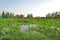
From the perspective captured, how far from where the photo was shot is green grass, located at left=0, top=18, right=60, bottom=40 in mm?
2846

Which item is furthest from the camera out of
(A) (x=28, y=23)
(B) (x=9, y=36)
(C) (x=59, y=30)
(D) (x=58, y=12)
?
(D) (x=58, y=12)

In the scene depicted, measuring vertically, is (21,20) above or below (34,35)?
above

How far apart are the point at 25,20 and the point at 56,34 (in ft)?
3.00

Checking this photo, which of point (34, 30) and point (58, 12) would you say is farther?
Answer: point (58, 12)

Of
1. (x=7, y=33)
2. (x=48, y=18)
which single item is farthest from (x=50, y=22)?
(x=7, y=33)

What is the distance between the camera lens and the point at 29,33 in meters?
2.99

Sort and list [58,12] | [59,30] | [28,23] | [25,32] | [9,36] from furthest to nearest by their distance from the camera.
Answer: [58,12], [28,23], [59,30], [25,32], [9,36]

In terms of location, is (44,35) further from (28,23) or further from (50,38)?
(28,23)

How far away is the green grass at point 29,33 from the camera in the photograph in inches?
112

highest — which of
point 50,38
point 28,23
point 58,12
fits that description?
point 58,12

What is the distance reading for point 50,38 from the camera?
2912 millimetres

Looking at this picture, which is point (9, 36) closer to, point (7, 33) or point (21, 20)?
point (7, 33)

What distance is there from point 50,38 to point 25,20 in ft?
3.14

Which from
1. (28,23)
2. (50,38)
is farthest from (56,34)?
(28,23)
